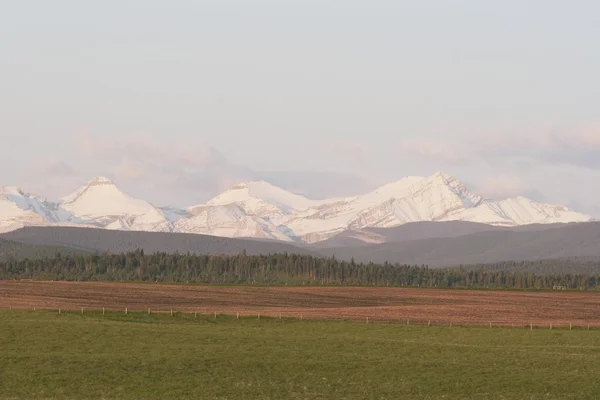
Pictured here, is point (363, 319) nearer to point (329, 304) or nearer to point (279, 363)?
point (279, 363)

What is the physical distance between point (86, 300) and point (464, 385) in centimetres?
8957

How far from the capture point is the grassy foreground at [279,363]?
2258 inches

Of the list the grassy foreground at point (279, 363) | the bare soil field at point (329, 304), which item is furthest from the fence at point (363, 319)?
the grassy foreground at point (279, 363)

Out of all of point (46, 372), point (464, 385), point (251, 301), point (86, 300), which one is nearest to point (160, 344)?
point (46, 372)

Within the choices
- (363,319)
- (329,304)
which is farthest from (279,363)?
(329,304)

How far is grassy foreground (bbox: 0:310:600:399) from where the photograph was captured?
57344 millimetres

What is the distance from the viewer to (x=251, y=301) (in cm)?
16075

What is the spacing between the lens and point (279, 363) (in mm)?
66562

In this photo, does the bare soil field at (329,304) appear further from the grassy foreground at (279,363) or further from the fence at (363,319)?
the grassy foreground at (279,363)

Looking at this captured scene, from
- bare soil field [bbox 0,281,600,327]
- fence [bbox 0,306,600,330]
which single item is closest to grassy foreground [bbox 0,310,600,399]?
fence [bbox 0,306,600,330]

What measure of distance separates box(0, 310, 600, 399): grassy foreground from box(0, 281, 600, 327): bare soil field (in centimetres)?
2574

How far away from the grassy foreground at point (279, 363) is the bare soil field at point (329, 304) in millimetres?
25740

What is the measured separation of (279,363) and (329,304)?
9603 centimetres

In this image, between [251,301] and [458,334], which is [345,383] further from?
[251,301]
